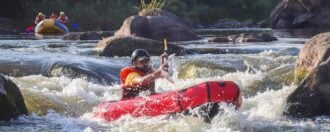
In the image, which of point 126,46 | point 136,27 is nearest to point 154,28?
point 136,27

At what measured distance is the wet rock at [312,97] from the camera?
941cm

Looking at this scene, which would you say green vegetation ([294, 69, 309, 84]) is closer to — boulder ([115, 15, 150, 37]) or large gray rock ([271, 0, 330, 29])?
boulder ([115, 15, 150, 37])

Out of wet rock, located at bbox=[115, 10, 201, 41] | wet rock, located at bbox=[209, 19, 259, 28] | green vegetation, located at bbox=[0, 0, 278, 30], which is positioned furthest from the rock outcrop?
wet rock, located at bbox=[209, 19, 259, 28]

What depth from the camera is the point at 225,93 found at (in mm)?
8164

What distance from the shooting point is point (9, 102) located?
29.2 ft

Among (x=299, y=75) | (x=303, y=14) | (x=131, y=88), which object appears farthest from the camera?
(x=303, y=14)

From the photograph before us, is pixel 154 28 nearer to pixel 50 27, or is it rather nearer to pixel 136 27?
pixel 136 27

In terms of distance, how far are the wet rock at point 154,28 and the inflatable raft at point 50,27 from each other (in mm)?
7551

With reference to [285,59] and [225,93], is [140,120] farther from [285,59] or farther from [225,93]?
[285,59]

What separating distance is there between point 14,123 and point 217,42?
14.7m

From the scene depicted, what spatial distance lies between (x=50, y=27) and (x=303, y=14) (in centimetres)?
1657

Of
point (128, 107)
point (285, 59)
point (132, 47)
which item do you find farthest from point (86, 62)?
point (128, 107)

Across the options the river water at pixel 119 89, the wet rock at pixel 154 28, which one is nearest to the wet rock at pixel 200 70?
the river water at pixel 119 89

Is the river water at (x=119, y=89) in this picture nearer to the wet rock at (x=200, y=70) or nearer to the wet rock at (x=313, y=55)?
the wet rock at (x=200, y=70)
